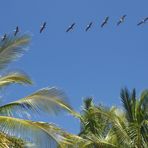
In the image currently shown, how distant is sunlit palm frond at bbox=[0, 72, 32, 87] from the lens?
1372 centimetres

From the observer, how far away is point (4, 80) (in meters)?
13.7

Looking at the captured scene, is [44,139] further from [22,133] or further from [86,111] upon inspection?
[86,111]

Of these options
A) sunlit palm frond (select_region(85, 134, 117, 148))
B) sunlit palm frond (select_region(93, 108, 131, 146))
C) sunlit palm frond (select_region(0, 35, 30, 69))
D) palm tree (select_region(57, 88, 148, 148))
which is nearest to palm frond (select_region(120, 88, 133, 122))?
palm tree (select_region(57, 88, 148, 148))

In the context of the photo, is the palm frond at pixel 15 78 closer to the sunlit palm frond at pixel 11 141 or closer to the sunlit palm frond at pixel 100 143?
the sunlit palm frond at pixel 11 141

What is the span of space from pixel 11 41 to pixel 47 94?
1.89 m

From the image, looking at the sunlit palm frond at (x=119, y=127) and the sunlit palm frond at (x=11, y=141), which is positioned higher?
the sunlit palm frond at (x=119, y=127)

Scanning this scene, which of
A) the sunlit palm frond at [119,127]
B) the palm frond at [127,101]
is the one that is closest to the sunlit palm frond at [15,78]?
the sunlit palm frond at [119,127]

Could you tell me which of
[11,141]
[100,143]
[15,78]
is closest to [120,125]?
[100,143]

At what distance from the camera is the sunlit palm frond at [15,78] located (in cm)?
1372

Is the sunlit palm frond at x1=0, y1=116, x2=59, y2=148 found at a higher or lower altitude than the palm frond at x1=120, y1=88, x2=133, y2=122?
lower

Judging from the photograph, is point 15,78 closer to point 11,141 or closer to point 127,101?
point 11,141

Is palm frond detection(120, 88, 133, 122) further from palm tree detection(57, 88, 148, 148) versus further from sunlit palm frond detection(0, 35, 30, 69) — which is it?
sunlit palm frond detection(0, 35, 30, 69)

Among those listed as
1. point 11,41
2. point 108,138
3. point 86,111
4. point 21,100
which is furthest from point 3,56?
point 86,111

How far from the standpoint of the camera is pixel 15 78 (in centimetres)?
1393
